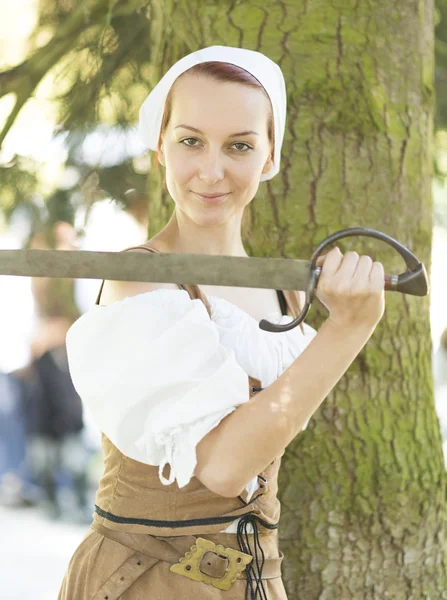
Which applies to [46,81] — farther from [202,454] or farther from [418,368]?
[202,454]

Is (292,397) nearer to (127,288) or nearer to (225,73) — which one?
(127,288)

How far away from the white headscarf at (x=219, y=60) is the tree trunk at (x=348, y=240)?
0.44 metres

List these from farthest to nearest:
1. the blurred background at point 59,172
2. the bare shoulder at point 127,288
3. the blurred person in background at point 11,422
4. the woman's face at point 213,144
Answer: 1. the blurred person in background at point 11,422
2. the blurred background at point 59,172
3. the woman's face at point 213,144
4. the bare shoulder at point 127,288

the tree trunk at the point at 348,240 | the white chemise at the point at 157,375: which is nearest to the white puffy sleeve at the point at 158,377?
the white chemise at the point at 157,375

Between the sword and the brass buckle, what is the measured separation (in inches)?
16.9

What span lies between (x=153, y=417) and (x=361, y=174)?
107cm

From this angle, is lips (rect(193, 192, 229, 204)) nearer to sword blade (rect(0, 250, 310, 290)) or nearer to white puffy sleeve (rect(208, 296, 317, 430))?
white puffy sleeve (rect(208, 296, 317, 430))

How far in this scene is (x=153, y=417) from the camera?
1212 millimetres

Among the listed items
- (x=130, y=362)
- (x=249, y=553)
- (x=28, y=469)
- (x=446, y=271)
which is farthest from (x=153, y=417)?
(x=446, y=271)

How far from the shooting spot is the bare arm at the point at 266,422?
1206mm

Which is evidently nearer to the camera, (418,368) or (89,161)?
(418,368)

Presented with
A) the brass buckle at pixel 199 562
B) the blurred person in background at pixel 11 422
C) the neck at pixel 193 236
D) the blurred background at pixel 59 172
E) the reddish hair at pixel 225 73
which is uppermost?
the blurred background at pixel 59 172

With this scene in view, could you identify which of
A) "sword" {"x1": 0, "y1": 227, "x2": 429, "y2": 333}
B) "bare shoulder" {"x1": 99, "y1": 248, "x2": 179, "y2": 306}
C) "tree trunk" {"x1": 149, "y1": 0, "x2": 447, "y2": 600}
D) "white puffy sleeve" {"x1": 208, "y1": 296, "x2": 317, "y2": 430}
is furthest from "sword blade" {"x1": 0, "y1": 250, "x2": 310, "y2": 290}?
"tree trunk" {"x1": 149, "y1": 0, "x2": 447, "y2": 600}

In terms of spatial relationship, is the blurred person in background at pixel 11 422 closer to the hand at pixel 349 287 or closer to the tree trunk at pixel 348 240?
the tree trunk at pixel 348 240
